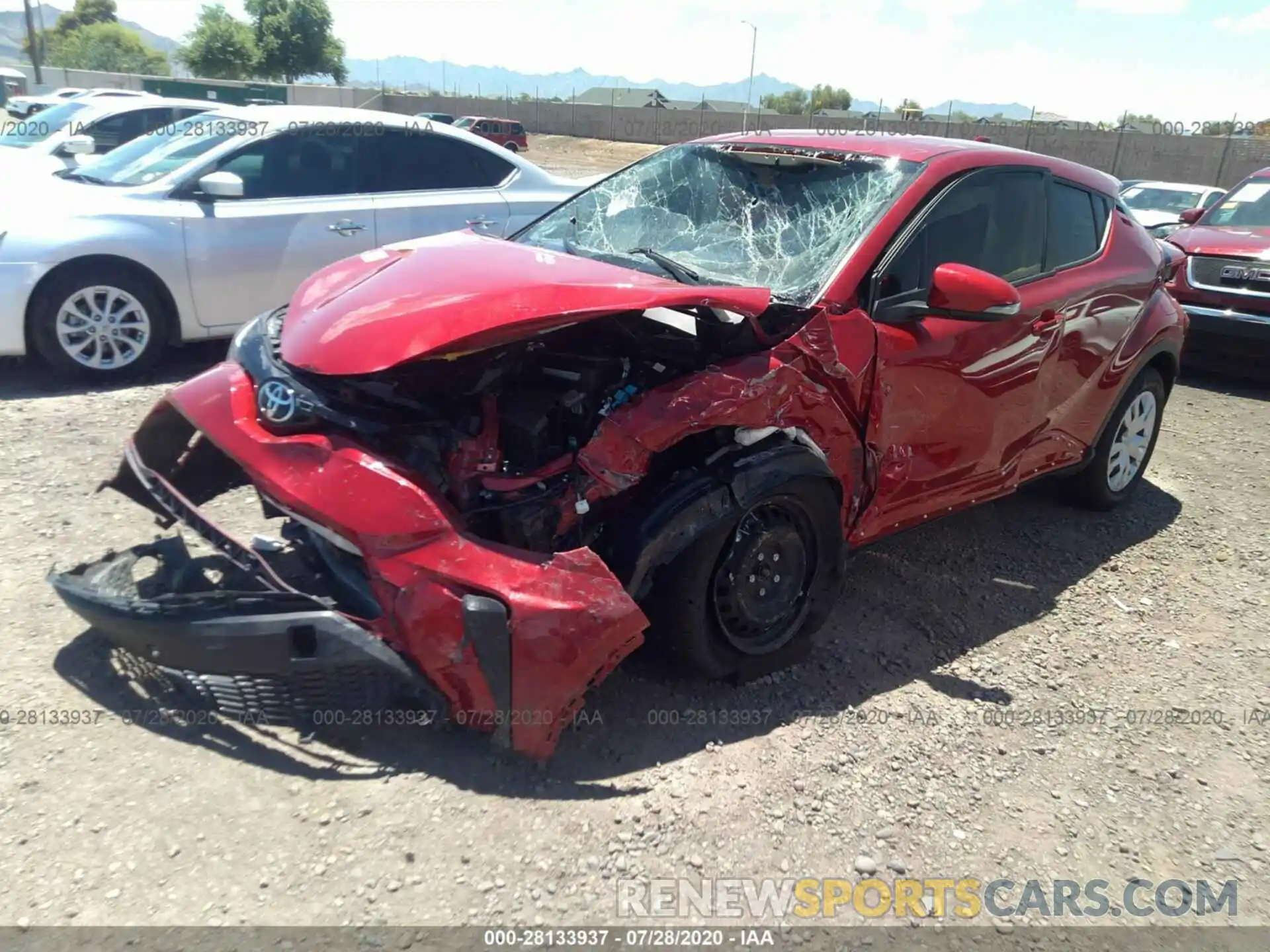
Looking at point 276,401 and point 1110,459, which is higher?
point 276,401

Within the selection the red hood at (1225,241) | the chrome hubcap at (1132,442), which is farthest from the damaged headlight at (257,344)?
the red hood at (1225,241)

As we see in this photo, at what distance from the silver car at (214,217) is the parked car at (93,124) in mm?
3334

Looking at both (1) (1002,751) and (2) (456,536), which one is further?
(1) (1002,751)

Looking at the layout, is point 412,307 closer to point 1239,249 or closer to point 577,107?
point 1239,249

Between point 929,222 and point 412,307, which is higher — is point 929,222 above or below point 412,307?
above

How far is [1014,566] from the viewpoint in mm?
4555

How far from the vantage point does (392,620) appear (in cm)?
260

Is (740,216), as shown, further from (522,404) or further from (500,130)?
(500,130)

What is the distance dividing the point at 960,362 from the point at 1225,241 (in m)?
6.77

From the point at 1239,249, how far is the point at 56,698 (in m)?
9.40

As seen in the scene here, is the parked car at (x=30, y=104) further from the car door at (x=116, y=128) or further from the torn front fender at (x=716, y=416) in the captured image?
the torn front fender at (x=716, y=416)

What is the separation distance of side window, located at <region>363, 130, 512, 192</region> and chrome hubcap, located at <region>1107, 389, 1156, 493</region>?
15.7 feet

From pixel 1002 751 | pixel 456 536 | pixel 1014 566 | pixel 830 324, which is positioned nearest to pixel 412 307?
pixel 456 536

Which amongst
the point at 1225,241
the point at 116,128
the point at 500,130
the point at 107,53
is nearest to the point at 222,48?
the point at 107,53
